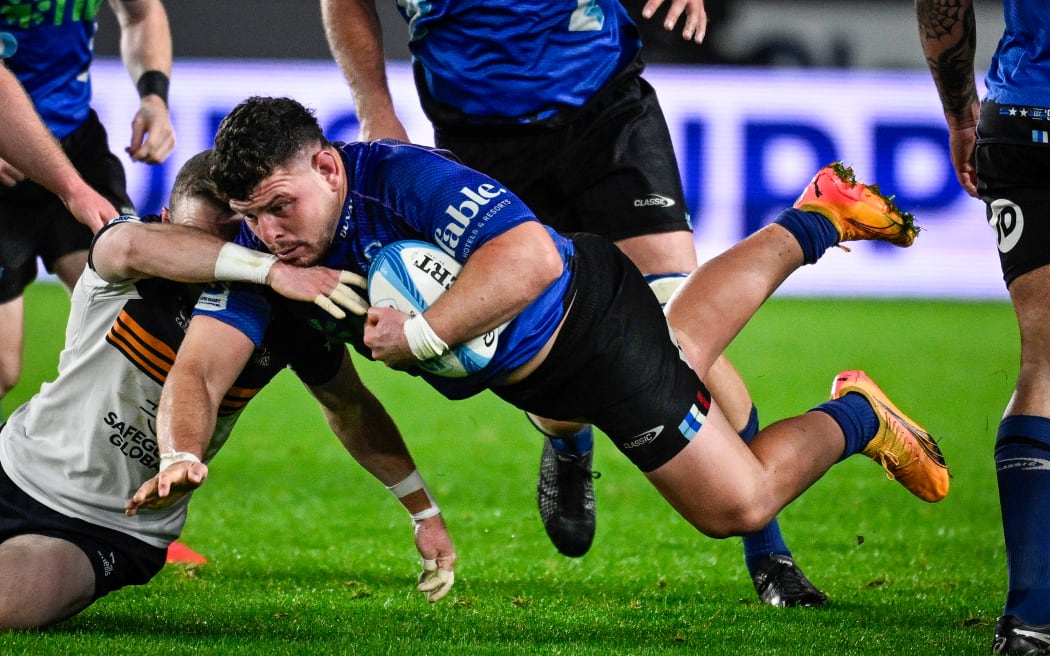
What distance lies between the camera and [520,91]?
4.54 meters

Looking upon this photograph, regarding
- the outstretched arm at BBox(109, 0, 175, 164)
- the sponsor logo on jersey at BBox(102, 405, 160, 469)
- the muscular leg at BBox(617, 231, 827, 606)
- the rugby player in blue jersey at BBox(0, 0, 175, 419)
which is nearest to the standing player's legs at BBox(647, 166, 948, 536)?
the muscular leg at BBox(617, 231, 827, 606)

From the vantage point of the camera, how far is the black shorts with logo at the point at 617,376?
366 cm

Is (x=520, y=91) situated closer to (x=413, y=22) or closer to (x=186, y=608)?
(x=413, y=22)

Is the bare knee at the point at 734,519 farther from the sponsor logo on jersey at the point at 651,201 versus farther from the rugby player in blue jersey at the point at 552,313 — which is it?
the sponsor logo on jersey at the point at 651,201

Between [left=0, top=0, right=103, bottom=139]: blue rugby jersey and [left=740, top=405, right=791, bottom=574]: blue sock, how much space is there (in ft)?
9.37

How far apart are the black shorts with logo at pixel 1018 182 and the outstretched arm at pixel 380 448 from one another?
1.81 metres

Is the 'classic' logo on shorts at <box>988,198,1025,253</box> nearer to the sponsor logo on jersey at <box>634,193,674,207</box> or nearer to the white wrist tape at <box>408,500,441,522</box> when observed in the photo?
the sponsor logo on jersey at <box>634,193,674,207</box>

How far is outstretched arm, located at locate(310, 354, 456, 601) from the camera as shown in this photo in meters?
4.04

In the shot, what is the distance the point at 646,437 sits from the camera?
12.1ft

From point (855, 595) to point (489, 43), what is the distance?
2.21m

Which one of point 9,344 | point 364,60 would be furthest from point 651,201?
point 9,344

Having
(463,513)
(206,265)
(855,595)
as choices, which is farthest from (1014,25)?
(463,513)

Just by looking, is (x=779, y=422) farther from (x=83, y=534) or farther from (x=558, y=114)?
(x=83, y=534)

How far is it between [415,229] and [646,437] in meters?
0.87
